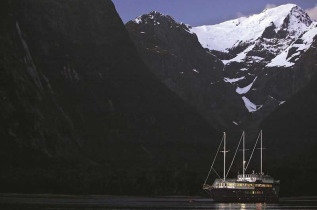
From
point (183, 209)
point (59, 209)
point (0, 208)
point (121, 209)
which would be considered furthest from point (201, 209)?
point (0, 208)

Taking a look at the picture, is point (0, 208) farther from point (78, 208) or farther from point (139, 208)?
point (139, 208)

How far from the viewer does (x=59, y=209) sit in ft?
609

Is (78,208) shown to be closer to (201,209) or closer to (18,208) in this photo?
(18,208)

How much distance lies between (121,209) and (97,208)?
19.1 ft

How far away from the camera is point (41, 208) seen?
616 feet

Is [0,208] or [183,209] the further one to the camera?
[183,209]

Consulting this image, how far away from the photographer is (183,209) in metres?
200

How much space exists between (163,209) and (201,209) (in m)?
9.11

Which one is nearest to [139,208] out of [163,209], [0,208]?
[163,209]

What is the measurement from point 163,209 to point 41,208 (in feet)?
92.1

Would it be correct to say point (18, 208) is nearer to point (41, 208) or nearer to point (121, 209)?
point (41, 208)

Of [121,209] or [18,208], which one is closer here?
[18,208]

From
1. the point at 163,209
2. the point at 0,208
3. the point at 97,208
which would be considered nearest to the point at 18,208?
the point at 0,208

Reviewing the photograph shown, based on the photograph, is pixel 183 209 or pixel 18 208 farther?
pixel 183 209
